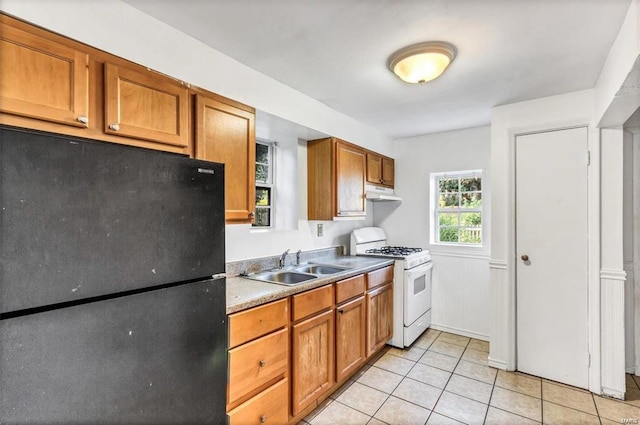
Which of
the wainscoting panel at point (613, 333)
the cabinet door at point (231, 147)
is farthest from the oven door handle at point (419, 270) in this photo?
the cabinet door at point (231, 147)

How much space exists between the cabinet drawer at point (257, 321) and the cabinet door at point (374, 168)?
1958mm

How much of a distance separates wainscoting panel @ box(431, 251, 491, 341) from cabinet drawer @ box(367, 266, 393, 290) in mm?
865

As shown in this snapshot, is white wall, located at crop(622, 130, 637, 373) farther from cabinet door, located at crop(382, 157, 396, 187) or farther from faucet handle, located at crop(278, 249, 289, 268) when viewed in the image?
faucet handle, located at crop(278, 249, 289, 268)

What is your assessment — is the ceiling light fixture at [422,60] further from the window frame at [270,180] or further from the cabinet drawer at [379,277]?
the cabinet drawer at [379,277]

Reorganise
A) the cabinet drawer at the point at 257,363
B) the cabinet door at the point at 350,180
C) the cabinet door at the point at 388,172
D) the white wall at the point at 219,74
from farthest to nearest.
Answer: the cabinet door at the point at 388,172 < the cabinet door at the point at 350,180 < the cabinet drawer at the point at 257,363 < the white wall at the point at 219,74

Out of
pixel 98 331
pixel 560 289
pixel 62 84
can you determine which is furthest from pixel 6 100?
pixel 560 289

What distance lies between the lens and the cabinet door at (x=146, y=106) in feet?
4.42

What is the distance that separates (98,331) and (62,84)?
38.2 inches

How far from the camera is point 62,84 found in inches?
47.4

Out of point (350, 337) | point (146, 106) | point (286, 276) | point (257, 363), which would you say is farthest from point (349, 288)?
point (146, 106)

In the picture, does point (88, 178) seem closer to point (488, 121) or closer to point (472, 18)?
point (472, 18)

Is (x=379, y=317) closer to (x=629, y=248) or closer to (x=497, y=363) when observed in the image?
(x=497, y=363)

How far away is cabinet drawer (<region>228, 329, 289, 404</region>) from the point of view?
1.54 m

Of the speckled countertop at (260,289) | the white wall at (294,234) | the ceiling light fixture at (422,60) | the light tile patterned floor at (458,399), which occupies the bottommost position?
the light tile patterned floor at (458,399)
